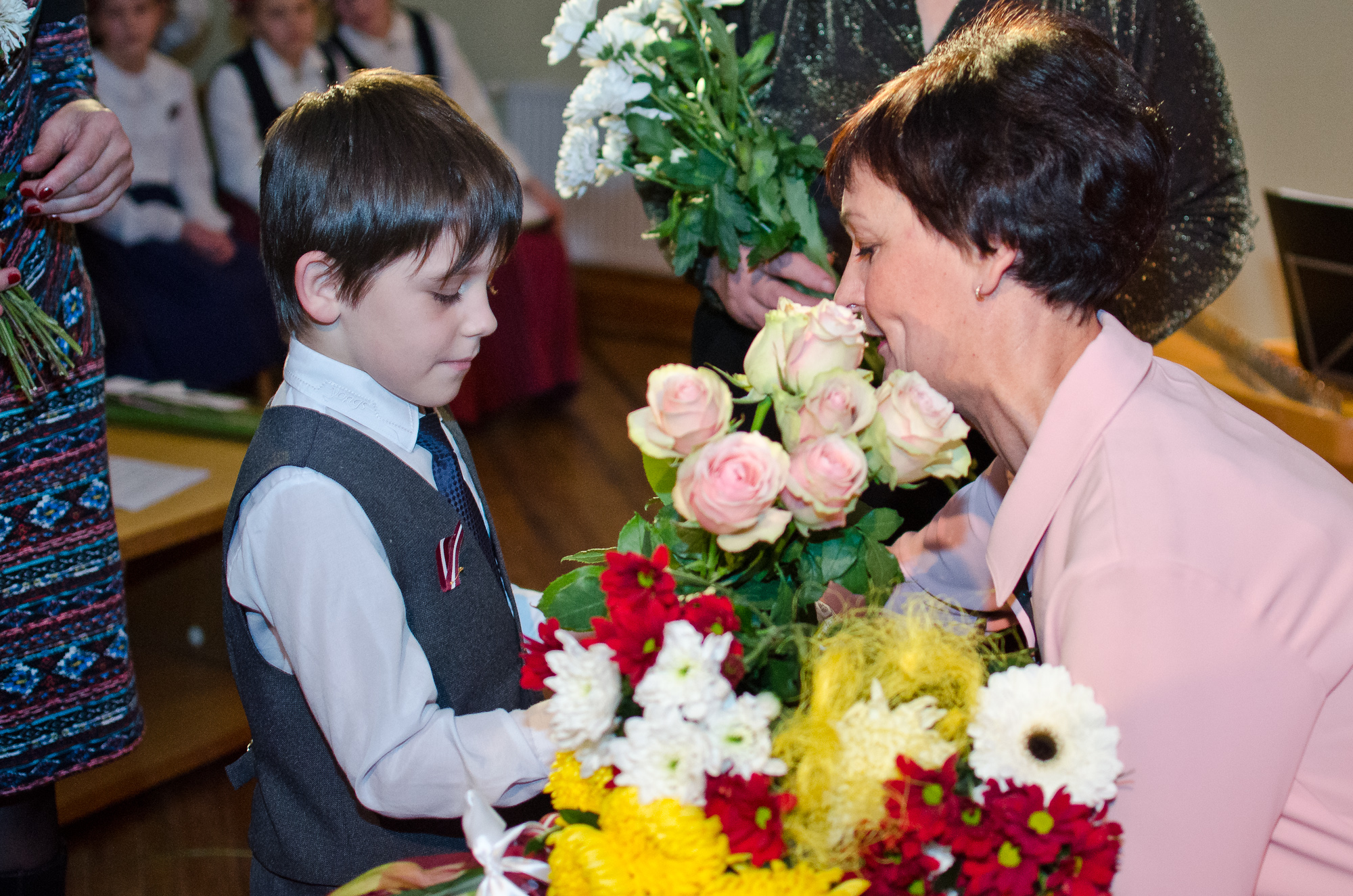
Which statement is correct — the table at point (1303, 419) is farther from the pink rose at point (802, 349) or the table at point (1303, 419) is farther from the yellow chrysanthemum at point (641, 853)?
the yellow chrysanthemum at point (641, 853)

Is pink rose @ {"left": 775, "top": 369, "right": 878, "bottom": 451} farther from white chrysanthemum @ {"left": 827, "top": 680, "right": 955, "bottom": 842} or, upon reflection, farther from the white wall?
the white wall

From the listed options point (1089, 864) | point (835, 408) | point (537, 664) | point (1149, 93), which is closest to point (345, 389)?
point (537, 664)

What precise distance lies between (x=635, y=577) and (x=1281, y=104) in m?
3.56

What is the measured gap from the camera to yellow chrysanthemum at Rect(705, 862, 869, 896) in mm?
733

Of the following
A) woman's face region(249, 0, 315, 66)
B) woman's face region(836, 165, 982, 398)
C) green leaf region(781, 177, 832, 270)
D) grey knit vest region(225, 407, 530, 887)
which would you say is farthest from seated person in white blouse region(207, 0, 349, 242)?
woman's face region(836, 165, 982, 398)

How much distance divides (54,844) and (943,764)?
4.53ft

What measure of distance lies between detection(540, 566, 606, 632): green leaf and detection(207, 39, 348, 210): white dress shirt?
4.07m

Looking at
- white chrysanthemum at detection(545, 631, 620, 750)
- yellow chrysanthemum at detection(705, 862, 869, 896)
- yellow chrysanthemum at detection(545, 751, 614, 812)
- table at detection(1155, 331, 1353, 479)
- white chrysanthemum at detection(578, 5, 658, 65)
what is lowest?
table at detection(1155, 331, 1353, 479)

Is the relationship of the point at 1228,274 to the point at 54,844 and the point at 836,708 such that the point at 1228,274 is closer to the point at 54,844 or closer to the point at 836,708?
the point at 836,708

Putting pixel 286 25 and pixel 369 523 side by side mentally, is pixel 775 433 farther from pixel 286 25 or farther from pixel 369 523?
pixel 286 25

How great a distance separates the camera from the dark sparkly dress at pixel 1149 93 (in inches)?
59.8

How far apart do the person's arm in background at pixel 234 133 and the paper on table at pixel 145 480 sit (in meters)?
2.23

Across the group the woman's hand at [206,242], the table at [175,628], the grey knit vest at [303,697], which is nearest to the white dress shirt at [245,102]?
the woman's hand at [206,242]

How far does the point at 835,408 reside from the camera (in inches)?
32.9
